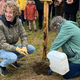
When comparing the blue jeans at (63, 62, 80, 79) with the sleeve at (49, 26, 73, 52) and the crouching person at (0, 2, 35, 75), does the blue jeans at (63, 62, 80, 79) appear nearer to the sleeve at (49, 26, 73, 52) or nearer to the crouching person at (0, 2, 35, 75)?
the sleeve at (49, 26, 73, 52)

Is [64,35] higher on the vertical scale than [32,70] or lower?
higher

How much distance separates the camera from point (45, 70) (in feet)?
8.29

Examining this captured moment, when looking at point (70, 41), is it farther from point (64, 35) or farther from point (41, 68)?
point (41, 68)

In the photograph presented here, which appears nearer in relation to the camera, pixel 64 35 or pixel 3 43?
pixel 64 35

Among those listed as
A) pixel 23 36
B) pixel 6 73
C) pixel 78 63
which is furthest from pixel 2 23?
pixel 78 63

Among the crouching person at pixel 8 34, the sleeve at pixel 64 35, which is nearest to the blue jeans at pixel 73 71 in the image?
the sleeve at pixel 64 35

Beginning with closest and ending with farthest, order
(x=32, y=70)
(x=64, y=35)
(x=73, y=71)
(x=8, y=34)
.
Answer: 1. (x=64, y=35)
2. (x=73, y=71)
3. (x=8, y=34)
4. (x=32, y=70)

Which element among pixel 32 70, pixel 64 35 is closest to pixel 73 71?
pixel 64 35

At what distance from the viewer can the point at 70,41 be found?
2.02 meters

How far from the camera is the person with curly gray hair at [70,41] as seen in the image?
1.93 meters

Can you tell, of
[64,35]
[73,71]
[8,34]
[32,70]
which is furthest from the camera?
→ [32,70]

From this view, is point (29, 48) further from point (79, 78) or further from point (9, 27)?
point (79, 78)

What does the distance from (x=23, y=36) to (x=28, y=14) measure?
8.77ft

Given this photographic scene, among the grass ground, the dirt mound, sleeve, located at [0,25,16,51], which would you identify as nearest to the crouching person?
sleeve, located at [0,25,16,51]
